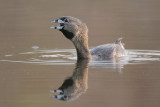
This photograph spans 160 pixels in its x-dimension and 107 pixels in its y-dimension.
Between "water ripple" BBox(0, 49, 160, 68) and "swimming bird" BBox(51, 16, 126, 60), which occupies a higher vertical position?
"swimming bird" BBox(51, 16, 126, 60)

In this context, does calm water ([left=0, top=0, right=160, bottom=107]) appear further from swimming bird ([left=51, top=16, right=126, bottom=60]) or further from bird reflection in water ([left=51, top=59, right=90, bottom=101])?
swimming bird ([left=51, top=16, right=126, bottom=60])

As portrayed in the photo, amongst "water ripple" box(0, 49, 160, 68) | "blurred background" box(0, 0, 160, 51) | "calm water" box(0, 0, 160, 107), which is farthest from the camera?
"blurred background" box(0, 0, 160, 51)

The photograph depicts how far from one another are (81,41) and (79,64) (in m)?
1.05

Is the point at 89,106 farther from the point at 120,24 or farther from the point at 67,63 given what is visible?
the point at 120,24

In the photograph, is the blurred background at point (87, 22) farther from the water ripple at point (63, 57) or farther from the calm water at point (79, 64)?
the water ripple at point (63, 57)

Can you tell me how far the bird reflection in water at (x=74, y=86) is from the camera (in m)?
9.40

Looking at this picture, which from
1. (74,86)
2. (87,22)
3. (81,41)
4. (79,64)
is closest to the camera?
(74,86)

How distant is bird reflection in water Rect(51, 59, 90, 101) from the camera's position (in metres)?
9.40

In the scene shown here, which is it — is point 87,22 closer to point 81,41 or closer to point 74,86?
point 81,41

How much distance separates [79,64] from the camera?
1286 centimetres

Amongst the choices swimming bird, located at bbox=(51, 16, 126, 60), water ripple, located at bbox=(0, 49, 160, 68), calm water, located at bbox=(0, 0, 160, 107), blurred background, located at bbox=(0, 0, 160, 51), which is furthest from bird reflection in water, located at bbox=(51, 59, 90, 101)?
blurred background, located at bbox=(0, 0, 160, 51)

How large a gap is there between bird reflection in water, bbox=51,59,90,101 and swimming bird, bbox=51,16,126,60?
1467mm

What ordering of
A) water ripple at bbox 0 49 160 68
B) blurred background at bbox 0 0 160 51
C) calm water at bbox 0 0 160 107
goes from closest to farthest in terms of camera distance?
calm water at bbox 0 0 160 107
water ripple at bbox 0 49 160 68
blurred background at bbox 0 0 160 51

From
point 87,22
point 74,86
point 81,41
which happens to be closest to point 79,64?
point 81,41
